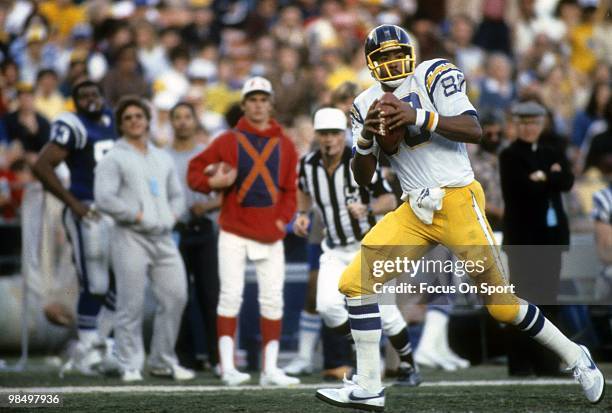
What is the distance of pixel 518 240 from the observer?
930cm

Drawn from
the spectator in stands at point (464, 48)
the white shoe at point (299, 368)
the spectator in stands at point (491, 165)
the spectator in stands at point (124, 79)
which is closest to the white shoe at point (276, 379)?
the white shoe at point (299, 368)

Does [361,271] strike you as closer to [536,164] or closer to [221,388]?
[221,388]

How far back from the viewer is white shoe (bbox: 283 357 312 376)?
9867 millimetres

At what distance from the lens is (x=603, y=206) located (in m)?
10.2

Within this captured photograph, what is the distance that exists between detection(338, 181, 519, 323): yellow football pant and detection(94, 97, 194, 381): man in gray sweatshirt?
2.90 metres

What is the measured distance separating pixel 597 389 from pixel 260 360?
399 cm

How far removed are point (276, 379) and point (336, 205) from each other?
1.30 meters

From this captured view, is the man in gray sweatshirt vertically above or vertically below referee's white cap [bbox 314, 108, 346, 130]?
below

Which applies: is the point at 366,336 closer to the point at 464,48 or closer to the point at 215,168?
the point at 215,168

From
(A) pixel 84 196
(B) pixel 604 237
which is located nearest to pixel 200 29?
(A) pixel 84 196

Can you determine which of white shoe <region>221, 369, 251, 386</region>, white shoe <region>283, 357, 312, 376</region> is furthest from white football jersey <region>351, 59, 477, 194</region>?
white shoe <region>283, 357, 312, 376</region>

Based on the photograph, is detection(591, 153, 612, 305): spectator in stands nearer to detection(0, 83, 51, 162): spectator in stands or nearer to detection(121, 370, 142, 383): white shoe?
detection(121, 370, 142, 383): white shoe

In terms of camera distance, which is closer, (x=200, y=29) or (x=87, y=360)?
(x=87, y=360)

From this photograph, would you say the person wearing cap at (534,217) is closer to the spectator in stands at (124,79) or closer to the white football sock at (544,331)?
the white football sock at (544,331)
